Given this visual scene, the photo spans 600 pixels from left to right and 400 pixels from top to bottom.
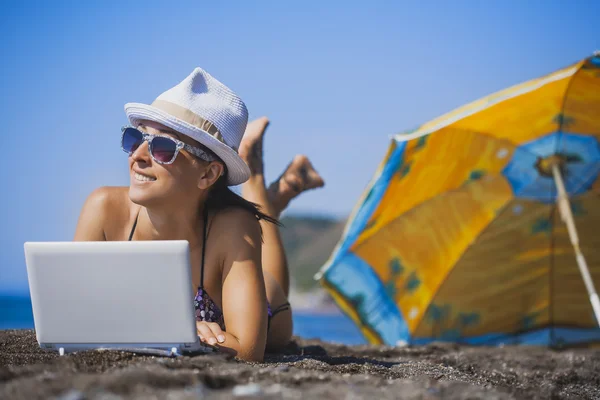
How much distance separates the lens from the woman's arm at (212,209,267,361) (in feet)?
9.30

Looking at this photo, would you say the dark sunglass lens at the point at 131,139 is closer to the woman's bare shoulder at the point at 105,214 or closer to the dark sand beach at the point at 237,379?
the woman's bare shoulder at the point at 105,214

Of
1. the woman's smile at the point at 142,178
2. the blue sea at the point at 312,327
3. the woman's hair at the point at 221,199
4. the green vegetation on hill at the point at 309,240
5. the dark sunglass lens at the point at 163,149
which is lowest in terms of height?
the blue sea at the point at 312,327

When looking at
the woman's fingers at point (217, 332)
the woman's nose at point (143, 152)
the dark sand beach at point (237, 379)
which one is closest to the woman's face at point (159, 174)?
the woman's nose at point (143, 152)

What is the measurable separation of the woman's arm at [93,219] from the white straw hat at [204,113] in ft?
1.38

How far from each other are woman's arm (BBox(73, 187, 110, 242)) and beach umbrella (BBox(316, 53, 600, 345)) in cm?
288

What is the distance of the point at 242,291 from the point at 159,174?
1.97 ft

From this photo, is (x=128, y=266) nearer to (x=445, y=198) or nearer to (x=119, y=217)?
(x=119, y=217)

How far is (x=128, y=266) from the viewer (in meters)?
2.35

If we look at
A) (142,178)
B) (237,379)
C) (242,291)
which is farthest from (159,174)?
(237,379)

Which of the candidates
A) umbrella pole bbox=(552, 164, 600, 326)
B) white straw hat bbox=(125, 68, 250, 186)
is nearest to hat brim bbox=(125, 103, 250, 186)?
white straw hat bbox=(125, 68, 250, 186)

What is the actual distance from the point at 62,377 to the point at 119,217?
4.57 feet

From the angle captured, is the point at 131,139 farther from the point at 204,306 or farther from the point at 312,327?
the point at 312,327

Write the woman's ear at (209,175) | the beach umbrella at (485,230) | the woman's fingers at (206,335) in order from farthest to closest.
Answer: the beach umbrella at (485,230) → the woman's ear at (209,175) → the woman's fingers at (206,335)

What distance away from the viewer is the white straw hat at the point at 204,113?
2.88 metres
